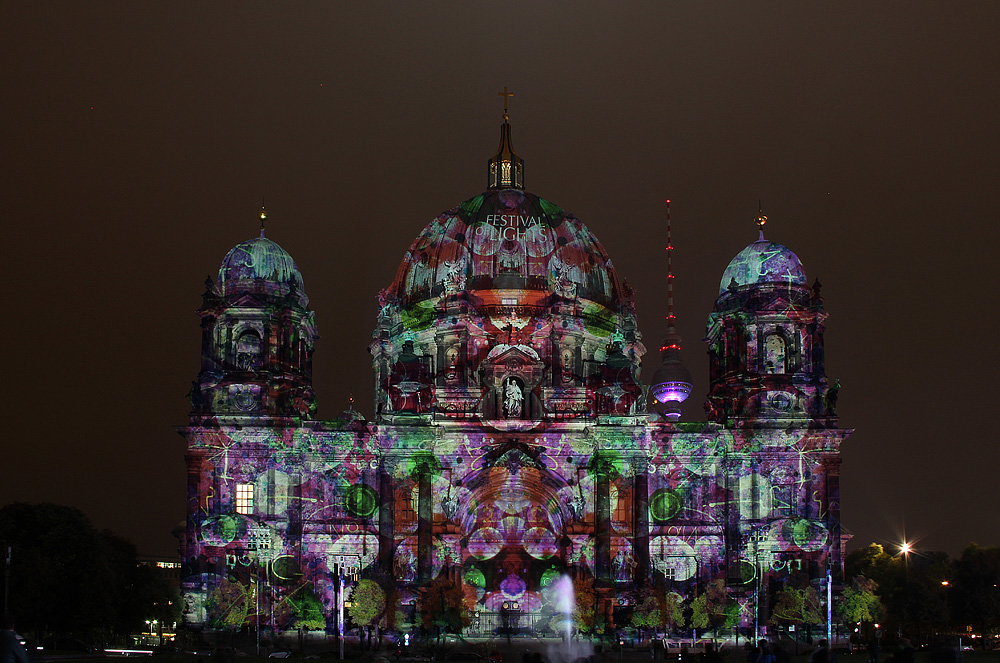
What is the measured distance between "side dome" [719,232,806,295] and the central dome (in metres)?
13.2

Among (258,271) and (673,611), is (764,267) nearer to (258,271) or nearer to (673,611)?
(673,611)

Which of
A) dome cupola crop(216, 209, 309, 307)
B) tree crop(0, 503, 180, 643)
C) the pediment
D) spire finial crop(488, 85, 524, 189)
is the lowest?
tree crop(0, 503, 180, 643)

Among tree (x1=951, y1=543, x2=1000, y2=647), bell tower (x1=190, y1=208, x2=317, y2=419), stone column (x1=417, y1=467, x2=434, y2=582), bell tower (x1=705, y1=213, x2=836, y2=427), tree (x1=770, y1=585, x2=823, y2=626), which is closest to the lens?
tree (x1=770, y1=585, x2=823, y2=626)

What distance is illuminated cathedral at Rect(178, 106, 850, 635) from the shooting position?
326 ft

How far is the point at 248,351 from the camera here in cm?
10531

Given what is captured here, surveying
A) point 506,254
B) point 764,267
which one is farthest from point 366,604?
point 764,267

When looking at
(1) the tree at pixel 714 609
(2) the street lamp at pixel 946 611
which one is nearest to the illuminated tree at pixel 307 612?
(1) the tree at pixel 714 609

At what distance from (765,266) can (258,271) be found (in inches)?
1418

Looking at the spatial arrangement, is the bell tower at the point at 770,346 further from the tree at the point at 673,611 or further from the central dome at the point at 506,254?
the tree at the point at 673,611

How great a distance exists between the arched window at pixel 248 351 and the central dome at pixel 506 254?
16758mm

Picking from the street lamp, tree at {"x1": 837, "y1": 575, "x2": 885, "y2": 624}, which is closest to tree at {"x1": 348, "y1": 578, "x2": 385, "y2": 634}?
tree at {"x1": 837, "y1": 575, "x2": 885, "y2": 624}

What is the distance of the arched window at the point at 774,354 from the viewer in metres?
106

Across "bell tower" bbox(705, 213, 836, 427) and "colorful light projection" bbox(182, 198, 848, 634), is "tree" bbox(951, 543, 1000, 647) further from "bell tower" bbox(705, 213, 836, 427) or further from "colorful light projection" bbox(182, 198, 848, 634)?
"bell tower" bbox(705, 213, 836, 427)

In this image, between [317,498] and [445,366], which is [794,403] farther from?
[317,498]
